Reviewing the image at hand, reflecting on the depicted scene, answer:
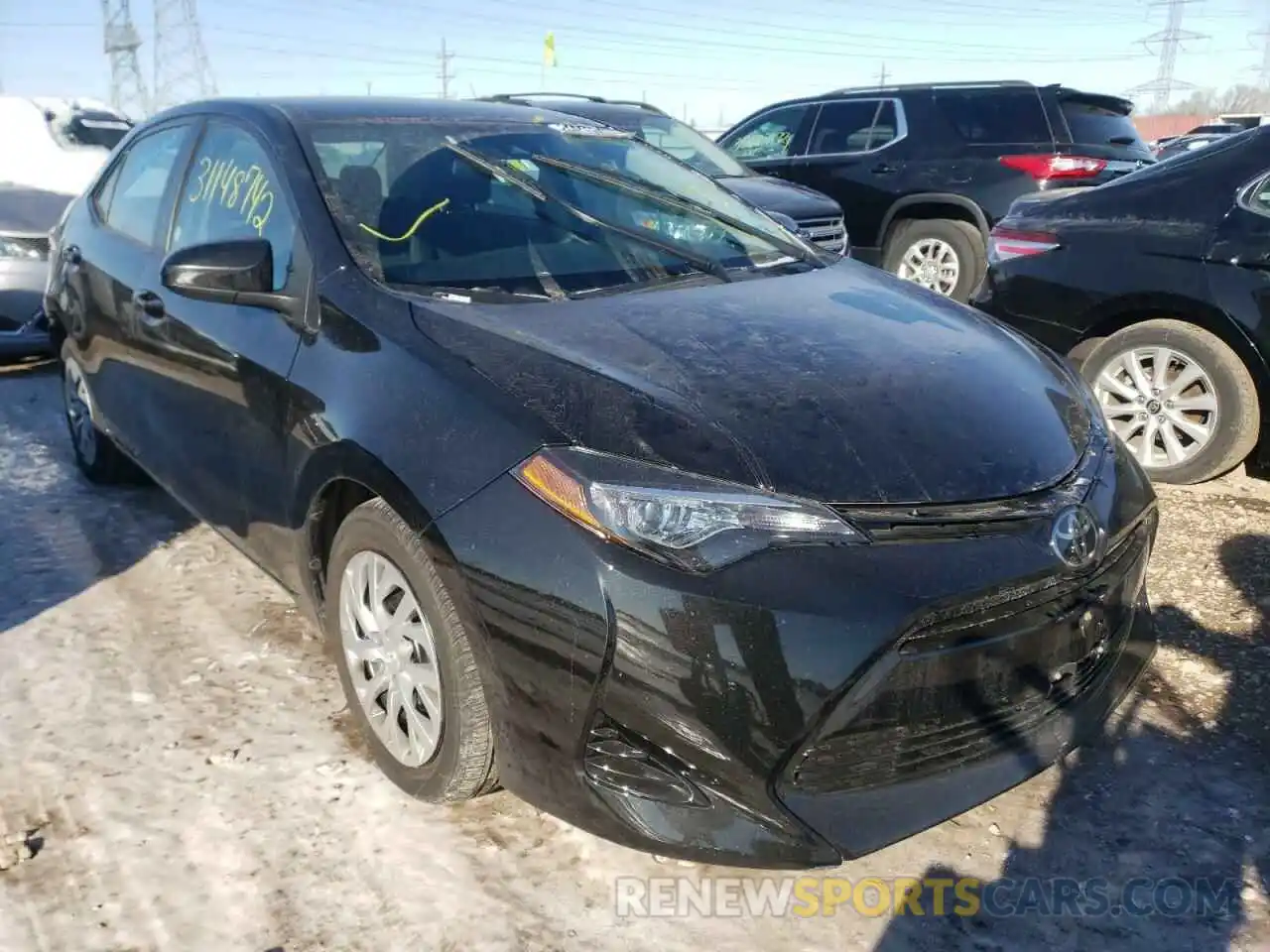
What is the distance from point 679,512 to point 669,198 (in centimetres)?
179

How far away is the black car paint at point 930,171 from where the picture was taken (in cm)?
812

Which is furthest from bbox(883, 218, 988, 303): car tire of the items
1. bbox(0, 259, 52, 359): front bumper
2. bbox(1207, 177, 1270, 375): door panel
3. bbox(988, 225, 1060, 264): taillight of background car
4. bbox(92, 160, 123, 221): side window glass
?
bbox(0, 259, 52, 359): front bumper

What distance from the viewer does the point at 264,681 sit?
3059 mm

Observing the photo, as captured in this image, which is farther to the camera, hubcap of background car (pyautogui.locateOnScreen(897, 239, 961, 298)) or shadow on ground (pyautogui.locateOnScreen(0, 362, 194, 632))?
hubcap of background car (pyautogui.locateOnScreen(897, 239, 961, 298))

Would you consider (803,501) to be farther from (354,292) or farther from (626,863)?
(354,292)

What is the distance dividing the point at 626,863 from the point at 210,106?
277 centimetres

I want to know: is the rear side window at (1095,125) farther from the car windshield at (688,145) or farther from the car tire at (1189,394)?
the car tire at (1189,394)

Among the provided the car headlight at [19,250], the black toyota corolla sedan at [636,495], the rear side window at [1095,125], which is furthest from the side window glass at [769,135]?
the black toyota corolla sedan at [636,495]

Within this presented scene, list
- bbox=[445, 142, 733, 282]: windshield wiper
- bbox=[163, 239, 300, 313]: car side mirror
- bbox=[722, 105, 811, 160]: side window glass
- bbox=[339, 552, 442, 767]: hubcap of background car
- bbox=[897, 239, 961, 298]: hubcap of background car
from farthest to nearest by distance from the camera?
bbox=[722, 105, 811, 160]: side window glass, bbox=[897, 239, 961, 298]: hubcap of background car, bbox=[445, 142, 733, 282]: windshield wiper, bbox=[163, 239, 300, 313]: car side mirror, bbox=[339, 552, 442, 767]: hubcap of background car

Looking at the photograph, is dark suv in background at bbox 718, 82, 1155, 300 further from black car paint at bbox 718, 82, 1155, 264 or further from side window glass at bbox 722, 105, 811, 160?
side window glass at bbox 722, 105, 811, 160

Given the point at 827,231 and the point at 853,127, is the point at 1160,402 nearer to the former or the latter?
the point at 827,231

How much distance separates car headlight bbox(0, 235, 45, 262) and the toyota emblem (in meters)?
6.26

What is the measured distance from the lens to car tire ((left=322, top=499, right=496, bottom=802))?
222 cm

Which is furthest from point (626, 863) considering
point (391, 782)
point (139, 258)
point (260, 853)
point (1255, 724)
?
point (139, 258)
